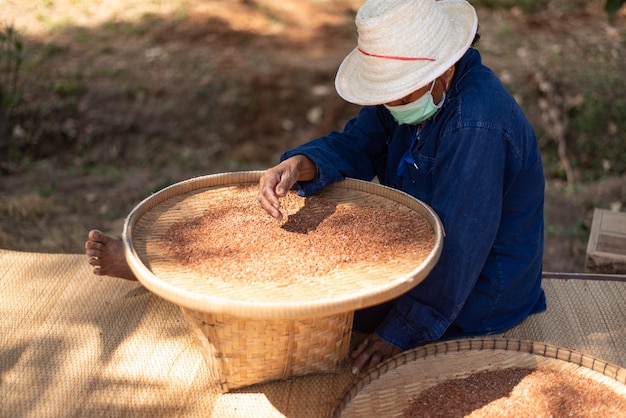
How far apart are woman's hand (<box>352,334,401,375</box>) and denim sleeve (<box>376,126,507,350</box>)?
0.57ft

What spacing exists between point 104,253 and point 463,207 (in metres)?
1.18

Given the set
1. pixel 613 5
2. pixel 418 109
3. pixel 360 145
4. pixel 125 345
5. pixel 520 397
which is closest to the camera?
pixel 520 397

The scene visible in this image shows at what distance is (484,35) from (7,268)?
451 centimetres

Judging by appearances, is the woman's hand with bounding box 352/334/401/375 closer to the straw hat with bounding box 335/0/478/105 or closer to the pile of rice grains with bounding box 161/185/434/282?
the pile of rice grains with bounding box 161/185/434/282

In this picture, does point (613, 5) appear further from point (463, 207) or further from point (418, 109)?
point (463, 207)

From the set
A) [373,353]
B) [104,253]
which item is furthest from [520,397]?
[104,253]

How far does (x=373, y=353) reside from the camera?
2049 millimetres

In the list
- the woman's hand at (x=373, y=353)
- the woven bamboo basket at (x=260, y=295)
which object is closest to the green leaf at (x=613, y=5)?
the woven bamboo basket at (x=260, y=295)

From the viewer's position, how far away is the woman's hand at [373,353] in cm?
203

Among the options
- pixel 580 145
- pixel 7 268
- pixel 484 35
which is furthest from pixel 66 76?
pixel 580 145

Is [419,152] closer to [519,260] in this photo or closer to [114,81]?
[519,260]

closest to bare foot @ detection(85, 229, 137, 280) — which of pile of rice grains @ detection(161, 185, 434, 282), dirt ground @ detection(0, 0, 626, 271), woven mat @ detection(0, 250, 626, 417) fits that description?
woven mat @ detection(0, 250, 626, 417)

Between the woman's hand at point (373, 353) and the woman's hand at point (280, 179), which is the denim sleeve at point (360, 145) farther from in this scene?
the woman's hand at point (373, 353)

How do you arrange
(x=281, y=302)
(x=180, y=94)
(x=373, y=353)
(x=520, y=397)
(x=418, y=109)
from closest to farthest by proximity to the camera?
(x=281, y=302)
(x=520, y=397)
(x=418, y=109)
(x=373, y=353)
(x=180, y=94)
